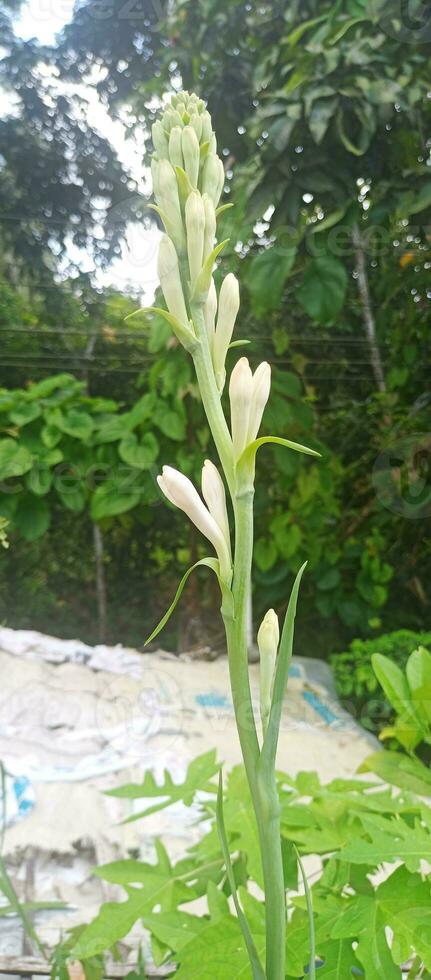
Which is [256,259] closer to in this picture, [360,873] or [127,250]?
[127,250]

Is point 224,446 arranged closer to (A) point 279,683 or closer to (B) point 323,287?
(A) point 279,683

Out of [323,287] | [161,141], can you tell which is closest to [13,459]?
[323,287]

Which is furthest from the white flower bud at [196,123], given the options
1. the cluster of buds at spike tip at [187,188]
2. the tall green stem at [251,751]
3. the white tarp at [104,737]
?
the white tarp at [104,737]

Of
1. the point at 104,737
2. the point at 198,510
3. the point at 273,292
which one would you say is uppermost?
the point at 273,292

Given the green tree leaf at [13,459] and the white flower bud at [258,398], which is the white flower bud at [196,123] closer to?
the white flower bud at [258,398]

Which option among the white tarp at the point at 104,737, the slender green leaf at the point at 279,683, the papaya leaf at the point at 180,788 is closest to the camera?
the slender green leaf at the point at 279,683

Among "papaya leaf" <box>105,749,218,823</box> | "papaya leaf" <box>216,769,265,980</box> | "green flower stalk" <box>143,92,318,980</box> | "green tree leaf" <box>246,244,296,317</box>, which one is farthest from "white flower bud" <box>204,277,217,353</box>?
"green tree leaf" <box>246,244,296,317</box>

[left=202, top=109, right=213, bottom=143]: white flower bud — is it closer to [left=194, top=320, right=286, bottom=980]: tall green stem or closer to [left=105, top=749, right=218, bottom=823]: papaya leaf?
[left=194, top=320, right=286, bottom=980]: tall green stem

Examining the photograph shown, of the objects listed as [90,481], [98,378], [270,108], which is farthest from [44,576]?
[270,108]
